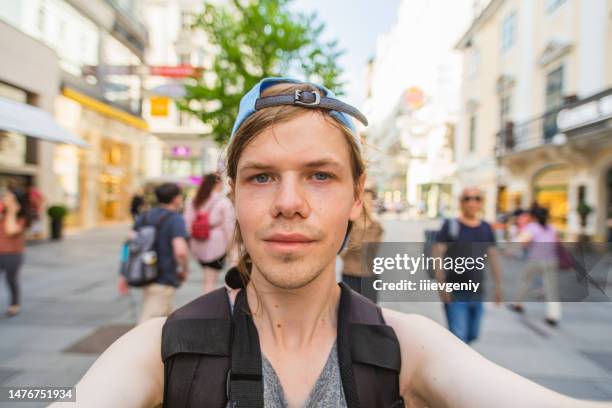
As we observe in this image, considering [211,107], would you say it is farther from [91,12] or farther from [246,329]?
[246,329]

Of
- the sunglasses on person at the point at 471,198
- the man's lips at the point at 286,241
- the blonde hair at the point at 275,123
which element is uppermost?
the blonde hair at the point at 275,123

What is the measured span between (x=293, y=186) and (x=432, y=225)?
300 centimetres

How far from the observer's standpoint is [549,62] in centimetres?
1483

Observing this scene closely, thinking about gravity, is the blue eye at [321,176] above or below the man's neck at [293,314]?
above

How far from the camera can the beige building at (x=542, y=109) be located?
40.0 ft

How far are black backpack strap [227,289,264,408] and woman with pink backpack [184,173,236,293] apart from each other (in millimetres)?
3550

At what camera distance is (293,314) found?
1.18 metres

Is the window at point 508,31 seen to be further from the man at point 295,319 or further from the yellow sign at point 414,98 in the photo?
the man at point 295,319

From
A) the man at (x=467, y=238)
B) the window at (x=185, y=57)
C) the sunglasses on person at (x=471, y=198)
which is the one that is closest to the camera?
the man at (x=467, y=238)

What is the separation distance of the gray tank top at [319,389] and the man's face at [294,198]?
0.26 m

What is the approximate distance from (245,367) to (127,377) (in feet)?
1.03

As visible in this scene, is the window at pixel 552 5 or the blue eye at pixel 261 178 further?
the window at pixel 552 5

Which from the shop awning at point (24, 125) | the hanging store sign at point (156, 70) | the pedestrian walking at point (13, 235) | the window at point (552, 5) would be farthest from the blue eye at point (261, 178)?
the window at point (552, 5)

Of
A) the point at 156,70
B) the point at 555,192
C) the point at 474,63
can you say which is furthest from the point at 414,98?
the point at 156,70
